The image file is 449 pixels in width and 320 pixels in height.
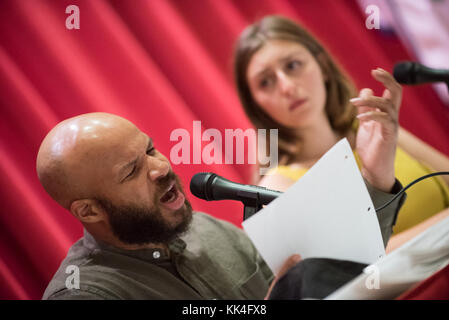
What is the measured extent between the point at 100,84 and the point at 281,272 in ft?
1.87

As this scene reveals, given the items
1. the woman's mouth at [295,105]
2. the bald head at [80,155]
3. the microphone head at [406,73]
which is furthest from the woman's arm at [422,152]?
the bald head at [80,155]

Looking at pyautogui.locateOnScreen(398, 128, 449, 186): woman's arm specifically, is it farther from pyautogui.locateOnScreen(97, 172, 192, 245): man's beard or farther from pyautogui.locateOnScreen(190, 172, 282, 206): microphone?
pyautogui.locateOnScreen(97, 172, 192, 245): man's beard

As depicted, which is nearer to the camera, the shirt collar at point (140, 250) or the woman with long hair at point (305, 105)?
the shirt collar at point (140, 250)

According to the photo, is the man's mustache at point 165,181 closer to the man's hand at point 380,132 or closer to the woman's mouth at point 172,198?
A: the woman's mouth at point 172,198

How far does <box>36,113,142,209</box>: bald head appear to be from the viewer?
786 millimetres

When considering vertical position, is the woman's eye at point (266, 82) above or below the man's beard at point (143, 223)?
above

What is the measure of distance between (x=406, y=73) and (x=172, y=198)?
614 millimetres

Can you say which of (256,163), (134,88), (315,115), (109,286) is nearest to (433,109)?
(315,115)

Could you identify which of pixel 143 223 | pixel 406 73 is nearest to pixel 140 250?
pixel 143 223

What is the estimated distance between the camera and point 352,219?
811 millimetres

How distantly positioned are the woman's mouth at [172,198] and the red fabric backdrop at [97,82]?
5 centimetres

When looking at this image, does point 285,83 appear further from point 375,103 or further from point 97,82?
point 97,82

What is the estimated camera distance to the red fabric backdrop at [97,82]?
95cm

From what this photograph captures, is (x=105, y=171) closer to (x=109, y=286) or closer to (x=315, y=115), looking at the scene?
(x=109, y=286)
